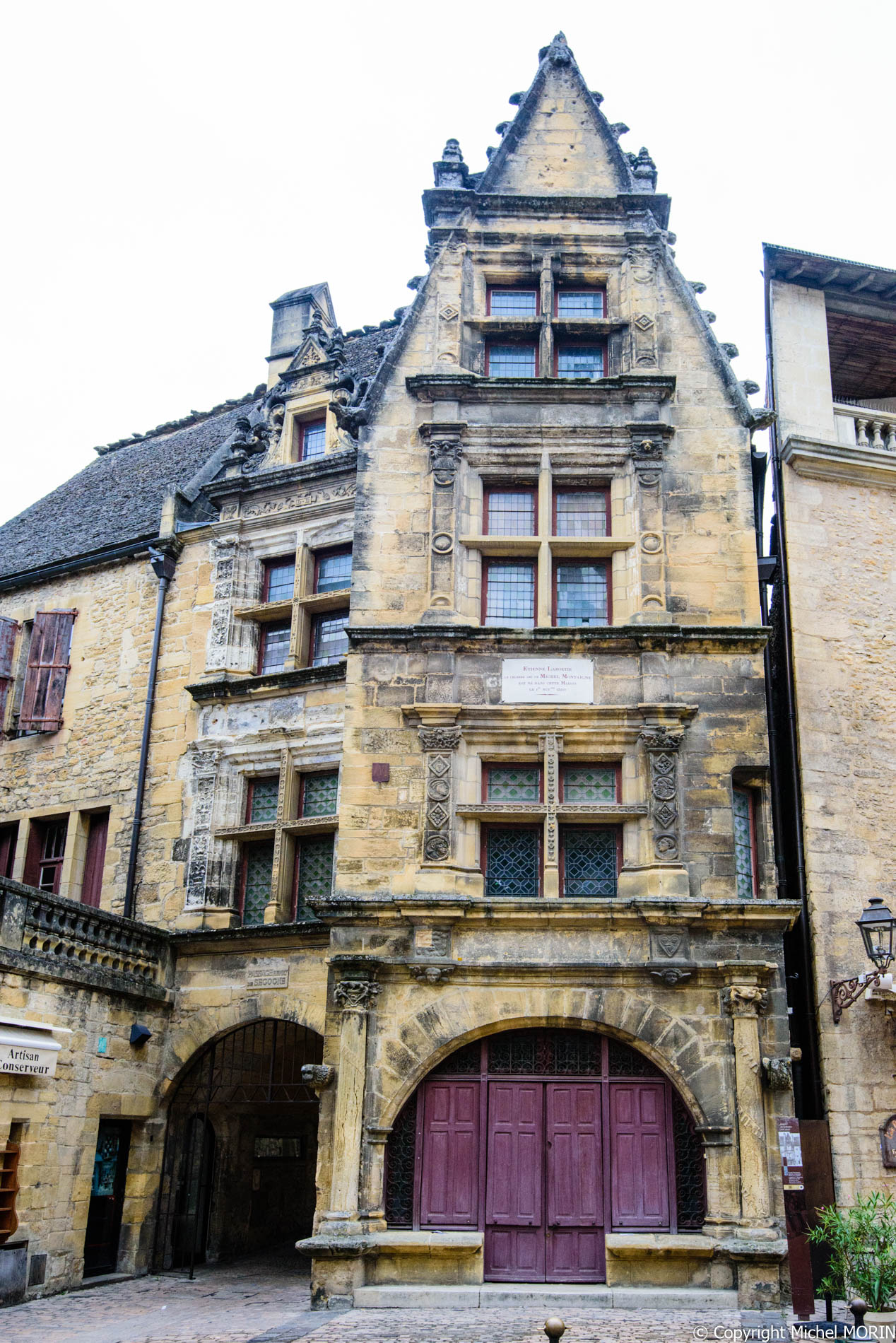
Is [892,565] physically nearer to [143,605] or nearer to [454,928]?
[454,928]

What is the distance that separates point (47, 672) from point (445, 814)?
7.94 m

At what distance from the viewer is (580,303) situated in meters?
14.7

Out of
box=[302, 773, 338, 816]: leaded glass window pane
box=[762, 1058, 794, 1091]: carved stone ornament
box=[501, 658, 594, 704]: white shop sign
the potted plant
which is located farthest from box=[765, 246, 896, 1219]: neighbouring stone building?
box=[302, 773, 338, 816]: leaded glass window pane

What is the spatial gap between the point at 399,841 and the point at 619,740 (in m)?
2.42

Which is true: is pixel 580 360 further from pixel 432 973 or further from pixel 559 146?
pixel 432 973

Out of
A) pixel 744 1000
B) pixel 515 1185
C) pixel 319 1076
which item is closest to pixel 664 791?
pixel 744 1000

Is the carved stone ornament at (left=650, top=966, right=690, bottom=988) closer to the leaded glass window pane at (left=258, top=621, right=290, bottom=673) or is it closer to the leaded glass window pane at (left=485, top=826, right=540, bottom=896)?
the leaded glass window pane at (left=485, top=826, right=540, bottom=896)

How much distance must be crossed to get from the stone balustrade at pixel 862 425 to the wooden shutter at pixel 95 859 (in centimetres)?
1056

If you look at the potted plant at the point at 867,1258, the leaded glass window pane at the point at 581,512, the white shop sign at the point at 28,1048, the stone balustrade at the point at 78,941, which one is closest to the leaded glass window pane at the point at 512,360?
the leaded glass window pane at the point at 581,512

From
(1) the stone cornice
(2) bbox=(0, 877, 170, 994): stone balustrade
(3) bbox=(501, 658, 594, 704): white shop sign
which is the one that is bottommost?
(2) bbox=(0, 877, 170, 994): stone balustrade

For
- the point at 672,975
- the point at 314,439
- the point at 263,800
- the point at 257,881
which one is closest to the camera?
the point at 672,975

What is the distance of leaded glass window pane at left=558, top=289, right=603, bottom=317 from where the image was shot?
48.0 feet

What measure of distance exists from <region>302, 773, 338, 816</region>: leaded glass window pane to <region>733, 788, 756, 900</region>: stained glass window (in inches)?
190

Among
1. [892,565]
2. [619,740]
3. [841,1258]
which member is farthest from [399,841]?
[892,565]
